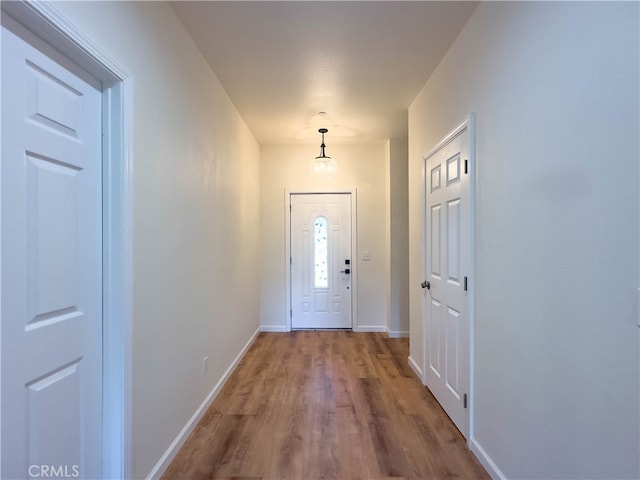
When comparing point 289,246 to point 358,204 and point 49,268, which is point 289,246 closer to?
point 358,204

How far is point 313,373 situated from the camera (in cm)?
318

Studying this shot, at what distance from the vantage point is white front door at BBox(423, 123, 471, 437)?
210 cm

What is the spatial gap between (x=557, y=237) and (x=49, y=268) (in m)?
1.90

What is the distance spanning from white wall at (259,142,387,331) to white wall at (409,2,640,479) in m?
2.68

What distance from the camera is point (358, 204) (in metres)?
4.71

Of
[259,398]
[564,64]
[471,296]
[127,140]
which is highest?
[564,64]

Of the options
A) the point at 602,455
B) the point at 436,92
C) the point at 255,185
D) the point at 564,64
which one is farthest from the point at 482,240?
the point at 255,185

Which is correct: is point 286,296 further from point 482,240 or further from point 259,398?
point 482,240

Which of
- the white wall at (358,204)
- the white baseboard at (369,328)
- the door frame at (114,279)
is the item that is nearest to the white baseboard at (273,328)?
the white wall at (358,204)

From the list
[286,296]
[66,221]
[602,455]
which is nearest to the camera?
[602,455]

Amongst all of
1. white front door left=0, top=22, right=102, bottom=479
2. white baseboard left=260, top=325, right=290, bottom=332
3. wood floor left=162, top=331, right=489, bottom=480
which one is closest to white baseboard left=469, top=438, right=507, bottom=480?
wood floor left=162, top=331, right=489, bottom=480

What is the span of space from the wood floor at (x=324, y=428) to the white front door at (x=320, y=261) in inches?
49.8

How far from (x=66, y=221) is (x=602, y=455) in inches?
81.0

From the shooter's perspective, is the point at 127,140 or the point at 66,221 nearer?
the point at 66,221
